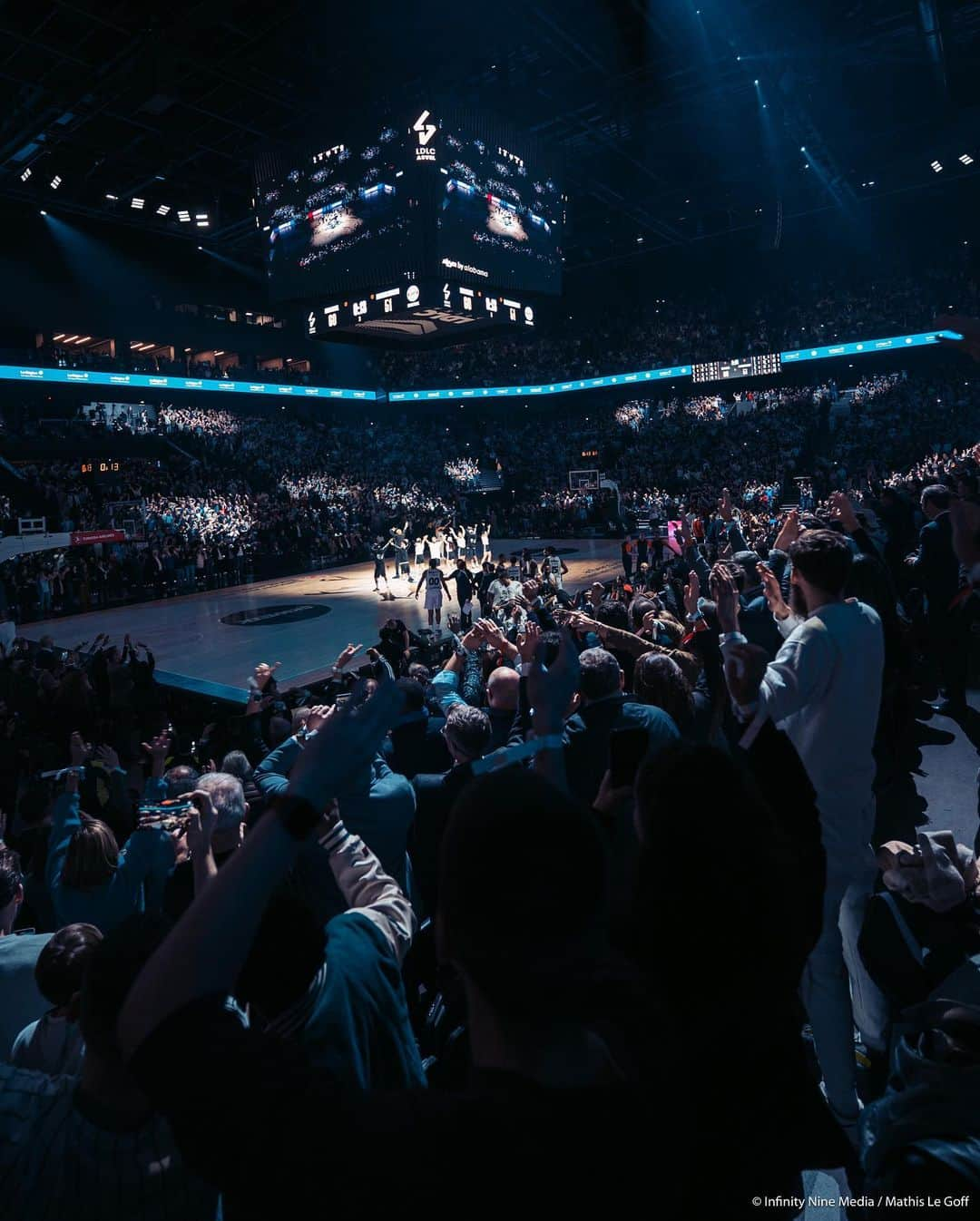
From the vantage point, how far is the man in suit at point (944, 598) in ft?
17.3

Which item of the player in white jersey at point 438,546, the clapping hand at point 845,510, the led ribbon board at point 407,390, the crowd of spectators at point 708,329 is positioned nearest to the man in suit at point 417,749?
the clapping hand at point 845,510

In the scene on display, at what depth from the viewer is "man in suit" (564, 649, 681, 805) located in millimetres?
2633

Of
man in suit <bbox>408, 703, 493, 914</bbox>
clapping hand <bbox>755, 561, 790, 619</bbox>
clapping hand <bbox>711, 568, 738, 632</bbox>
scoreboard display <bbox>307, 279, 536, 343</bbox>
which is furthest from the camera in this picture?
scoreboard display <bbox>307, 279, 536, 343</bbox>

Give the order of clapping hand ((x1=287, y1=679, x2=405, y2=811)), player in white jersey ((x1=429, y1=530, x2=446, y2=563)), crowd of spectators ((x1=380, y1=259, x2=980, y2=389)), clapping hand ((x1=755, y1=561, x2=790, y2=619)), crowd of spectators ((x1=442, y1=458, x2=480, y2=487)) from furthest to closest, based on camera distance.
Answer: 1. crowd of spectators ((x1=442, y1=458, x2=480, y2=487))
2. crowd of spectators ((x1=380, y1=259, x2=980, y2=389))
3. player in white jersey ((x1=429, y1=530, x2=446, y2=563))
4. clapping hand ((x1=755, y1=561, x2=790, y2=619))
5. clapping hand ((x1=287, y1=679, x2=405, y2=811))

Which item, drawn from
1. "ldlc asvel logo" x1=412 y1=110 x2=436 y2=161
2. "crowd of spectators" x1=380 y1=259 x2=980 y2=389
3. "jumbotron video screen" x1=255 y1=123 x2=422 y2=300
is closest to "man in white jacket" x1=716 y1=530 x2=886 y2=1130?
"jumbotron video screen" x1=255 y1=123 x2=422 y2=300

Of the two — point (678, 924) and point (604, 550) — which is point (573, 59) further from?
point (678, 924)

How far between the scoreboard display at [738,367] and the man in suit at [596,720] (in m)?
35.5

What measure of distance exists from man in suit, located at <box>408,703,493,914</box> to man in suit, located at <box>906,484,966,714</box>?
392 centimetres

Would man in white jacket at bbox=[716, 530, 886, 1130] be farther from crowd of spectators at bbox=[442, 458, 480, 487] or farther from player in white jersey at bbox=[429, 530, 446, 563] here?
crowd of spectators at bbox=[442, 458, 480, 487]

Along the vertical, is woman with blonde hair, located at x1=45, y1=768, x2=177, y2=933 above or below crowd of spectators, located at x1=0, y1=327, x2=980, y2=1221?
below

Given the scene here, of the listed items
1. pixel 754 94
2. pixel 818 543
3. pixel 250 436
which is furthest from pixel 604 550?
pixel 818 543

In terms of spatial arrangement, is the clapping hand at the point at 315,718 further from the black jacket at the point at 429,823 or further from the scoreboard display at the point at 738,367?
the scoreboard display at the point at 738,367

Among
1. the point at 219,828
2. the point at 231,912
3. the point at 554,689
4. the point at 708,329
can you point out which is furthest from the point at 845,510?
the point at 708,329

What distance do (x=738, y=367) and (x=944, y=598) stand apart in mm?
32344
